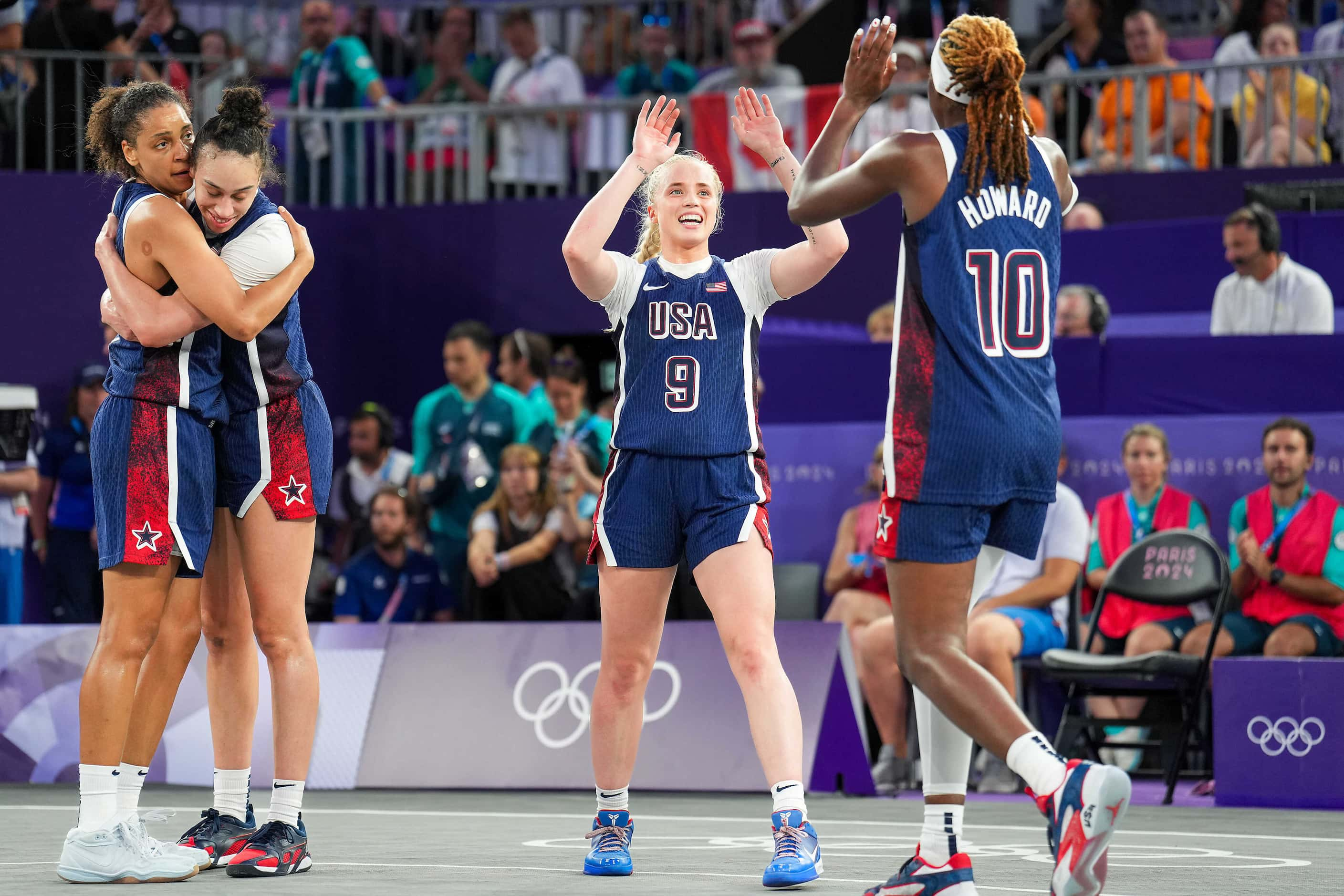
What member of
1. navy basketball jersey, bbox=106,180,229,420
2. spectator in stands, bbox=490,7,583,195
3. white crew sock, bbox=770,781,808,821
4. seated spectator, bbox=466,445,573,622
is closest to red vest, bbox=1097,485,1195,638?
seated spectator, bbox=466,445,573,622

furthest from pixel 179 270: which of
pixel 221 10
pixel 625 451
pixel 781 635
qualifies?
pixel 221 10

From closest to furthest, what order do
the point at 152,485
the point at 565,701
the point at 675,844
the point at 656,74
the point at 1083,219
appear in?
the point at 152,485 < the point at 675,844 < the point at 565,701 < the point at 1083,219 < the point at 656,74

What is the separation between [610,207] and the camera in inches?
209

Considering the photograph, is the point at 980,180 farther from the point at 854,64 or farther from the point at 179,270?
the point at 179,270

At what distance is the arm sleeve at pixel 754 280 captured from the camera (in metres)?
5.36

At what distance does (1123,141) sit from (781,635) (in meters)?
5.62

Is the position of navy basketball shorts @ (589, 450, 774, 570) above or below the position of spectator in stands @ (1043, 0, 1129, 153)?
below

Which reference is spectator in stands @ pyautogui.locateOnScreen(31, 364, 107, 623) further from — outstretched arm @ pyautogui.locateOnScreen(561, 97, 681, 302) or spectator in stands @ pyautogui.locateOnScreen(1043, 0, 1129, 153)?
spectator in stands @ pyautogui.locateOnScreen(1043, 0, 1129, 153)

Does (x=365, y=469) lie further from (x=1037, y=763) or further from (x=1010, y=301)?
(x=1037, y=763)

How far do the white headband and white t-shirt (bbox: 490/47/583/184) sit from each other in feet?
29.0

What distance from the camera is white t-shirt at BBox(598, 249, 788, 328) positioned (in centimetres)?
536

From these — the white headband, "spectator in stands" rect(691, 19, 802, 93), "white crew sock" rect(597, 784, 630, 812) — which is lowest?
"white crew sock" rect(597, 784, 630, 812)

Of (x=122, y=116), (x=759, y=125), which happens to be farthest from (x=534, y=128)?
(x=122, y=116)

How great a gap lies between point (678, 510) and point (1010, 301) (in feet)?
4.31
